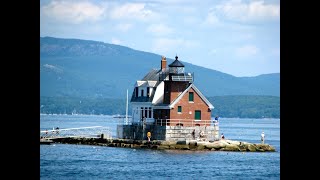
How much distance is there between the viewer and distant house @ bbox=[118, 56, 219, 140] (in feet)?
228

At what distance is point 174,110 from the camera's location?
69750 mm

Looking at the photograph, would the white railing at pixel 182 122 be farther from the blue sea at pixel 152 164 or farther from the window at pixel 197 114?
the blue sea at pixel 152 164

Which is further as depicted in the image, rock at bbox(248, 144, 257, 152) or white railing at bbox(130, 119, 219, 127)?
rock at bbox(248, 144, 257, 152)

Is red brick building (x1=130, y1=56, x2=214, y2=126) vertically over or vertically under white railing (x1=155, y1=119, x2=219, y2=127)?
Answer: over

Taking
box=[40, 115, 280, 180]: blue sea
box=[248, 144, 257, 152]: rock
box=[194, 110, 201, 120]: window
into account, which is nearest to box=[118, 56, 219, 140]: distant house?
box=[194, 110, 201, 120]: window

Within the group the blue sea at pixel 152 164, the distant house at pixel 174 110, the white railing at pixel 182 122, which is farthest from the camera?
the white railing at pixel 182 122

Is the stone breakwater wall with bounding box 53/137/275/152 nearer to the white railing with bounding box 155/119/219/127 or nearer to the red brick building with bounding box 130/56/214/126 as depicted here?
the white railing with bounding box 155/119/219/127

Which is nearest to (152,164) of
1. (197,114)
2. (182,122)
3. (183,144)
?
(183,144)

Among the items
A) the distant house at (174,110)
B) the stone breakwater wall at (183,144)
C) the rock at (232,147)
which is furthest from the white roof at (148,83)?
the rock at (232,147)

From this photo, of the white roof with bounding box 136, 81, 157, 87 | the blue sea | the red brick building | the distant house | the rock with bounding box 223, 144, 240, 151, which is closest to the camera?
the blue sea

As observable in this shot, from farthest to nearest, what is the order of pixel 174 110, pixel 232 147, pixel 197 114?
pixel 232 147
pixel 197 114
pixel 174 110

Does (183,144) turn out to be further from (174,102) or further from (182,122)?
(174,102)

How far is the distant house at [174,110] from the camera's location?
2731 inches
